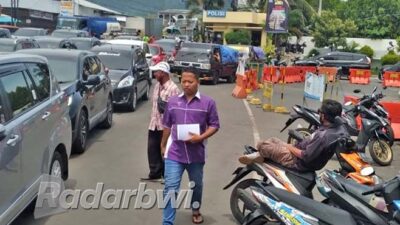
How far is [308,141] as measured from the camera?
5656mm

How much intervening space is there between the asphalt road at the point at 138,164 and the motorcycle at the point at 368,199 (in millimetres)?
2032

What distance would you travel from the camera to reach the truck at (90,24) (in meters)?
44.2

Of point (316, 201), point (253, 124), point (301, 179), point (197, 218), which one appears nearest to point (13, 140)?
point (197, 218)

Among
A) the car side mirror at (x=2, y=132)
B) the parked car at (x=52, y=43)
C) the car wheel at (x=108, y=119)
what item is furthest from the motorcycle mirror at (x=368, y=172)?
the parked car at (x=52, y=43)

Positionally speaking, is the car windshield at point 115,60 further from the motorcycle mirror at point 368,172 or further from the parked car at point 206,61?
the motorcycle mirror at point 368,172

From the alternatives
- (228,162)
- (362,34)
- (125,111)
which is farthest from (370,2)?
(228,162)

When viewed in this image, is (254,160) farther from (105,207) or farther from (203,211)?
(105,207)

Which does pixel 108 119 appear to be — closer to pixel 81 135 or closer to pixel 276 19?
pixel 81 135

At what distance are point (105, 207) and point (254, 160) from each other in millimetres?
1835

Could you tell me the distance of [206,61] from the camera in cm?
2423

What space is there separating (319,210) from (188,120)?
72.6 inches

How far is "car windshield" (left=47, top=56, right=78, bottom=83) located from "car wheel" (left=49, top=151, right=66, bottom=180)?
3.38 metres

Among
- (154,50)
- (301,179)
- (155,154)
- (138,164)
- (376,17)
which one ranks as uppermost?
(376,17)

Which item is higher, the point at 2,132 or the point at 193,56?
the point at 2,132
